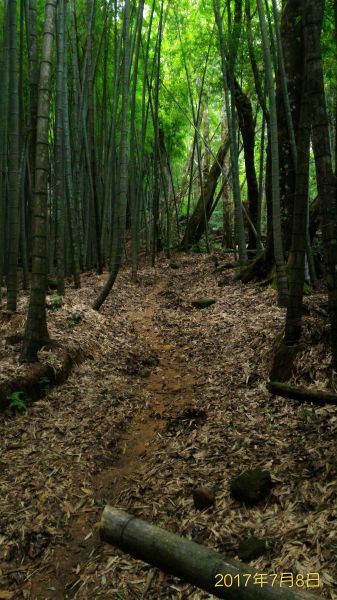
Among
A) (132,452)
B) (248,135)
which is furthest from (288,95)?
(132,452)

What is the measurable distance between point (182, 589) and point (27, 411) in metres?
1.87

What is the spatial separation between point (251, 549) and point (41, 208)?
9.26 feet

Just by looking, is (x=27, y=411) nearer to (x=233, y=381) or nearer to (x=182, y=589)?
(x=233, y=381)

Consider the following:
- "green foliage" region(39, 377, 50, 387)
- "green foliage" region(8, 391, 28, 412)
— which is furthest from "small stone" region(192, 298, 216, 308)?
"green foliage" region(8, 391, 28, 412)

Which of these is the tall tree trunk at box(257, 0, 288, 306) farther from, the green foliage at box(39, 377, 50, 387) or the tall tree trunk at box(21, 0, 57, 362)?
the green foliage at box(39, 377, 50, 387)

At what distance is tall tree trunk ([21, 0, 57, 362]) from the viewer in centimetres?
340

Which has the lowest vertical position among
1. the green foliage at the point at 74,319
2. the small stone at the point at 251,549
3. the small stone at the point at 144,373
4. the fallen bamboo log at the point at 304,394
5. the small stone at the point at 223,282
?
the small stone at the point at 251,549

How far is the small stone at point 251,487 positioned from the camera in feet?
7.15

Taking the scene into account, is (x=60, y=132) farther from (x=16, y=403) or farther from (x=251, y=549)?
(x=251, y=549)

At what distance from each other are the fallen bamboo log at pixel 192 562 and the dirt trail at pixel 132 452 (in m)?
0.61

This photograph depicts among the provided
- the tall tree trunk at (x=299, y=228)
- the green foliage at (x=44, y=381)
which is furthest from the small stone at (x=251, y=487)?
the green foliage at (x=44, y=381)

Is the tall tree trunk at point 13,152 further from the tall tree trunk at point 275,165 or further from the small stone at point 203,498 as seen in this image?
the small stone at point 203,498

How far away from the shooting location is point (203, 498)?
7.45 ft

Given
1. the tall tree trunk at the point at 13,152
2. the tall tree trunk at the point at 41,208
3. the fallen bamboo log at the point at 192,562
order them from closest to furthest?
1. the fallen bamboo log at the point at 192,562
2. the tall tree trunk at the point at 41,208
3. the tall tree trunk at the point at 13,152
